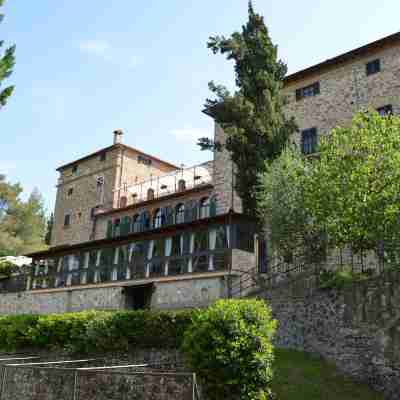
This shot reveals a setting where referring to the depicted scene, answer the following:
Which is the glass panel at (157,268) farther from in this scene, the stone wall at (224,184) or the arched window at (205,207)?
the arched window at (205,207)

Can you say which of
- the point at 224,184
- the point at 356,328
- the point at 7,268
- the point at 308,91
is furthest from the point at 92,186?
the point at 356,328

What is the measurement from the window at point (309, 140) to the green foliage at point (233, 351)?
1666cm

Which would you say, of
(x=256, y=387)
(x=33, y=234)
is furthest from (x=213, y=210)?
(x=33, y=234)

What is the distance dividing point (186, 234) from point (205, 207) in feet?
22.4

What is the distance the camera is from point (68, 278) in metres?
31.2

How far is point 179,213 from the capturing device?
34.0 m

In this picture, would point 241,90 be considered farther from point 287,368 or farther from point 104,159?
point 104,159

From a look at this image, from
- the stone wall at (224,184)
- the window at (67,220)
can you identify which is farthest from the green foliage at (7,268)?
the stone wall at (224,184)

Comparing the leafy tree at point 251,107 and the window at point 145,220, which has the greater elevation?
the leafy tree at point 251,107

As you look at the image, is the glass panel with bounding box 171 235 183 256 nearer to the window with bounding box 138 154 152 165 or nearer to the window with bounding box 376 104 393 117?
the window with bounding box 376 104 393 117

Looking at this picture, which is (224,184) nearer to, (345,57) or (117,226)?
(345,57)

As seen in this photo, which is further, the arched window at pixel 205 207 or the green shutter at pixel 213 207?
the arched window at pixel 205 207

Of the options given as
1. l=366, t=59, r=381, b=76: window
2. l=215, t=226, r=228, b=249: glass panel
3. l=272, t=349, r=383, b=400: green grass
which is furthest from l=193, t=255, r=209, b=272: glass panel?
l=366, t=59, r=381, b=76: window

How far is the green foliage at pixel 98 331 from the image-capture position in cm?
1653
